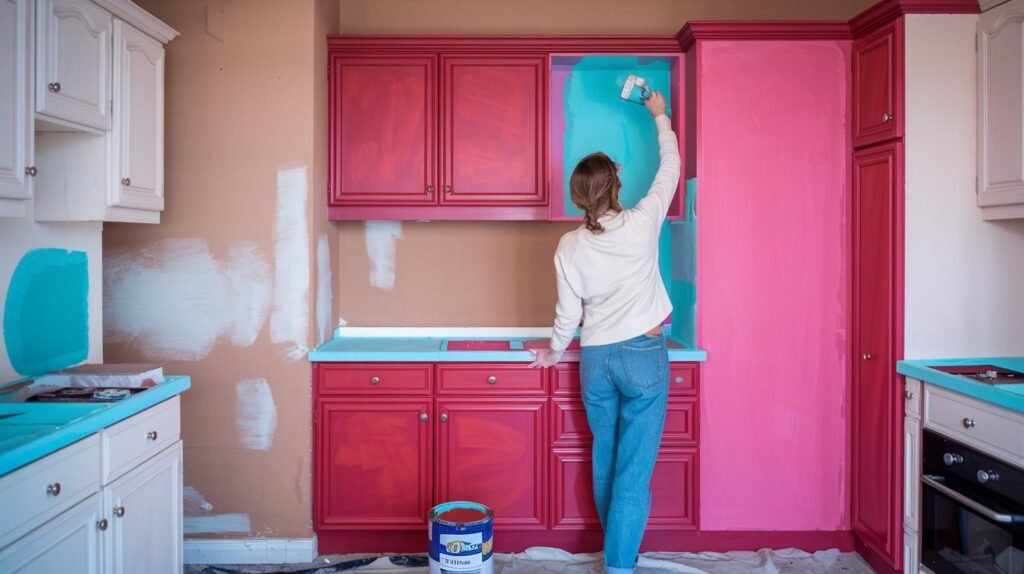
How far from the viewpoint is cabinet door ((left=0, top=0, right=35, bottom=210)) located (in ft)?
6.70

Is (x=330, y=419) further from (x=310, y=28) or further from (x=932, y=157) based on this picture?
(x=932, y=157)

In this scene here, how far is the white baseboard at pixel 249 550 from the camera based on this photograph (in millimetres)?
3221

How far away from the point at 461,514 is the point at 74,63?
2.01 metres

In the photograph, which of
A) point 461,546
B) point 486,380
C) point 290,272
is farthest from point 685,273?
point 290,272

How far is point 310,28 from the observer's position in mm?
3207

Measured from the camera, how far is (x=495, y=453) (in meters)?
3.26

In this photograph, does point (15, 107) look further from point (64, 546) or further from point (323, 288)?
point (323, 288)

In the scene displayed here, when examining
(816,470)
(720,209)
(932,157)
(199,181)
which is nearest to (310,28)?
(199,181)

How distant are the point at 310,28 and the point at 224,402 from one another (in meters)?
1.63

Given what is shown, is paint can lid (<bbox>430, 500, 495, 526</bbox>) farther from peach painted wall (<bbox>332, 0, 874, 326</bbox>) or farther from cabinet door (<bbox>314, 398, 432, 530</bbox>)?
peach painted wall (<bbox>332, 0, 874, 326</bbox>)

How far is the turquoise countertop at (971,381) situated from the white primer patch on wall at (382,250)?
2.30 metres

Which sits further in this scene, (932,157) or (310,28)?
(310,28)

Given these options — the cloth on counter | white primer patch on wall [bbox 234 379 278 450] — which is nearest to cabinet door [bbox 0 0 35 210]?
white primer patch on wall [bbox 234 379 278 450]

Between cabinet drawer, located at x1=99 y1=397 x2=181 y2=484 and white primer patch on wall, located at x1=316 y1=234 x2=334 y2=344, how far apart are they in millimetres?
889
